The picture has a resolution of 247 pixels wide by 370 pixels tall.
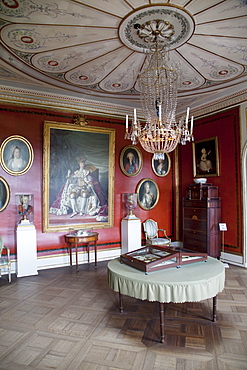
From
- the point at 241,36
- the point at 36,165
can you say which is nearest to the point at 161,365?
the point at 241,36

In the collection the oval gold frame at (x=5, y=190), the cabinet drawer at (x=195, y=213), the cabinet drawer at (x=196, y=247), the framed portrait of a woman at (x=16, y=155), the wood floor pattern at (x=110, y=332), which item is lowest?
the wood floor pattern at (x=110, y=332)

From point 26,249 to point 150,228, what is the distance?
3731 mm

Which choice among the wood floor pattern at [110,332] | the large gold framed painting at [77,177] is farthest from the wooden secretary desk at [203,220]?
the large gold framed painting at [77,177]

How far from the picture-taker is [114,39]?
4457 mm

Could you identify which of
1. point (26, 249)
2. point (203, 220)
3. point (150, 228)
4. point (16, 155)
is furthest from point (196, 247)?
point (16, 155)

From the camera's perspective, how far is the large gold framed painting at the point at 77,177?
23.0 feet

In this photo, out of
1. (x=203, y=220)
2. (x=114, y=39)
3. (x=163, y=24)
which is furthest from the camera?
(x=203, y=220)

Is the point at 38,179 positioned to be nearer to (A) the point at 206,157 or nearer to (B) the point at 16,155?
(B) the point at 16,155

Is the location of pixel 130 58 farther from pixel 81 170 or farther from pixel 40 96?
pixel 81 170

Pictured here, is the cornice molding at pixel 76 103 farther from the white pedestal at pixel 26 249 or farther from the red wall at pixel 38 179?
the white pedestal at pixel 26 249

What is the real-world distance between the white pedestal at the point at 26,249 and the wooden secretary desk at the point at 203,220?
4.31 m

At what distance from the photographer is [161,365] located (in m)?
2.89

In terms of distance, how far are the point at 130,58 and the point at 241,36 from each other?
6.68 ft

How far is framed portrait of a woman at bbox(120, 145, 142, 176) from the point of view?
8.16 metres
